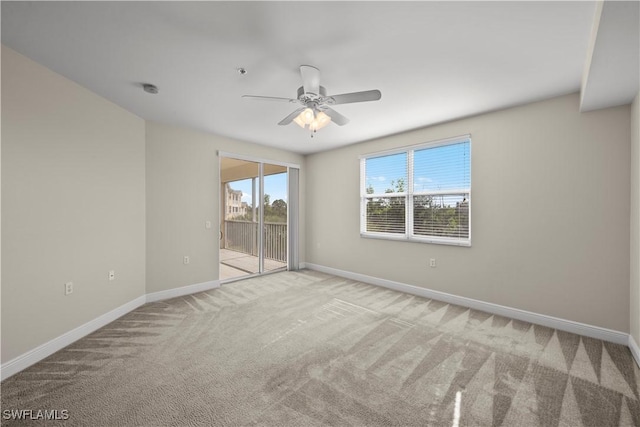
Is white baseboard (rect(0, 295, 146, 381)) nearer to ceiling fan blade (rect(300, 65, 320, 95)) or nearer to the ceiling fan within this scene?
the ceiling fan

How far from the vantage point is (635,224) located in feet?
7.52

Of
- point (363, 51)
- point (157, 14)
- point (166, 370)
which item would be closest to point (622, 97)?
point (363, 51)

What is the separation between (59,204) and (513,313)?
4980 mm

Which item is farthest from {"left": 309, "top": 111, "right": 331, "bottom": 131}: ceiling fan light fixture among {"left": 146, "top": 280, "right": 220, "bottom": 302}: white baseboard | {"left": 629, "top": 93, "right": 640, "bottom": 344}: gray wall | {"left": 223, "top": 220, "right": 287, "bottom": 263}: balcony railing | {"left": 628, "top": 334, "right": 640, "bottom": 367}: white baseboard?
{"left": 628, "top": 334, "right": 640, "bottom": 367}: white baseboard

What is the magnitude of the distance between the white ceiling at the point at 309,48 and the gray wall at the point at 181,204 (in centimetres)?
85

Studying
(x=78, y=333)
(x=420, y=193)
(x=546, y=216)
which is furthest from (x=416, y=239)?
(x=78, y=333)

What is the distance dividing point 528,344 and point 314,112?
10.1ft

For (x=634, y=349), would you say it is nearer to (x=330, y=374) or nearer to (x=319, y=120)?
(x=330, y=374)

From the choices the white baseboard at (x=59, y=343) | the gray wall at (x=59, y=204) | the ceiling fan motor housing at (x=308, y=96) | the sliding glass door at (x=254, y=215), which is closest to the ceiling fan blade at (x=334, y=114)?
the ceiling fan motor housing at (x=308, y=96)

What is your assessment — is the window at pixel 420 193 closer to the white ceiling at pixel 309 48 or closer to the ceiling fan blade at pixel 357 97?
the white ceiling at pixel 309 48

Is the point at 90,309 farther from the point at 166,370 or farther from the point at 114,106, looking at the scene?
the point at 114,106

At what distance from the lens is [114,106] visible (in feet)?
9.71

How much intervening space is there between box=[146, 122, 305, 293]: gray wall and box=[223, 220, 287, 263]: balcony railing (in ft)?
4.39

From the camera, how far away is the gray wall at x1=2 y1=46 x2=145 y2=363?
6.54ft
